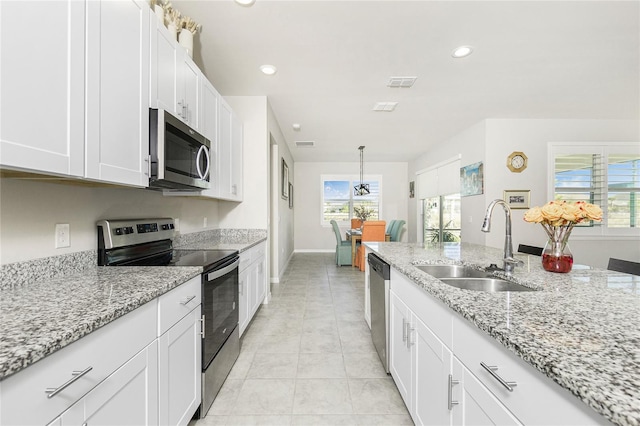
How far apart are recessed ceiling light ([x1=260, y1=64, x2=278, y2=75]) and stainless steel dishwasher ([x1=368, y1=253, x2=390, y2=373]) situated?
2.10 meters

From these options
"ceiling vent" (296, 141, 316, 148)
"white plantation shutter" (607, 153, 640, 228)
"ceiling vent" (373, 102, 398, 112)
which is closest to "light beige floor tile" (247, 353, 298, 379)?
"ceiling vent" (373, 102, 398, 112)

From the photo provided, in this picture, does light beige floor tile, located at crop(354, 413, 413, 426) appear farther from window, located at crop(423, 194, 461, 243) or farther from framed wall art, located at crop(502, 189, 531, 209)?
window, located at crop(423, 194, 461, 243)

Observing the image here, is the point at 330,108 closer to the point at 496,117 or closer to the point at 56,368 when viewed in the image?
the point at 496,117

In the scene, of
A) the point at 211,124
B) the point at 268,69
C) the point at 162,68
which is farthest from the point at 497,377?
the point at 268,69

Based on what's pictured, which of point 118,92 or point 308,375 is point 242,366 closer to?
point 308,375

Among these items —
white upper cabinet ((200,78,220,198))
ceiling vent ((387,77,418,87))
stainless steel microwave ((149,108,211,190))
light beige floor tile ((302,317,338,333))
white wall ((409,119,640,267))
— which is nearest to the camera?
stainless steel microwave ((149,108,211,190))

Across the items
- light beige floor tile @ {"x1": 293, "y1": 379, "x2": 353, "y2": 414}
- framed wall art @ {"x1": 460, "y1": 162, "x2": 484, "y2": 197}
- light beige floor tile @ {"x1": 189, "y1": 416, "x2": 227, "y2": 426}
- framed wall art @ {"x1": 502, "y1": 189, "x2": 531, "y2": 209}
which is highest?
framed wall art @ {"x1": 460, "y1": 162, "x2": 484, "y2": 197}

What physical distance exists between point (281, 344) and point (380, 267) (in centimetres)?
117

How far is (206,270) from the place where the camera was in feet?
5.51

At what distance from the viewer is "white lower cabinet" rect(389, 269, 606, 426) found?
0.65 m

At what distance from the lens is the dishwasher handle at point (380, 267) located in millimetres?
2000

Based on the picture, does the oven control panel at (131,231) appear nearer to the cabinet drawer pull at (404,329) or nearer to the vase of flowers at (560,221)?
the cabinet drawer pull at (404,329)

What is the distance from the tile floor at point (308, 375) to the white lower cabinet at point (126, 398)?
0.68 meters

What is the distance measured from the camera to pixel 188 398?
146 centimetres
